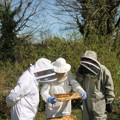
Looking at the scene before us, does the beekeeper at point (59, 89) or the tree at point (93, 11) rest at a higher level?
the tree at point (93, 11)

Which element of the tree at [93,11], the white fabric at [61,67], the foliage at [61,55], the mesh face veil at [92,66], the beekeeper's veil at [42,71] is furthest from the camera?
the tree at [93,11]

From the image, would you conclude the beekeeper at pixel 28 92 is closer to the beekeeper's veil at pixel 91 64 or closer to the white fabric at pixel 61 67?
the white fabric at pixel 61 67

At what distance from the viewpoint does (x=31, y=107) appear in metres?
4.60

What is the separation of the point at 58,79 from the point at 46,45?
5.37 m

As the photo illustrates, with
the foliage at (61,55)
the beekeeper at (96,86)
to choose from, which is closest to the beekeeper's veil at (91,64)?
the beekeeper at (96,86)

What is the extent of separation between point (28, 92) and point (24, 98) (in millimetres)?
119

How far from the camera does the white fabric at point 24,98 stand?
4418mm

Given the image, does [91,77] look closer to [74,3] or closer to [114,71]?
[114,71]

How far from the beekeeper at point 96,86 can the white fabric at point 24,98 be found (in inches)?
55.7

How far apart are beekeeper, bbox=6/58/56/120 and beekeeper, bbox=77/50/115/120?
1.20 m

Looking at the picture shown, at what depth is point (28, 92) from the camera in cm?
448

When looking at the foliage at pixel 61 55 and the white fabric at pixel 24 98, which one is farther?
the foliage at pixel 61 55

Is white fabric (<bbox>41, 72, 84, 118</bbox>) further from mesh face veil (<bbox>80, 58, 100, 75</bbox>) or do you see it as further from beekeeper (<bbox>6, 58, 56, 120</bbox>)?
beekeeper (<bbox>6, 58, 56, 120</bbox>)

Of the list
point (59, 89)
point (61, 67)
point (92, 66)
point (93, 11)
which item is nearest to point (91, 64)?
point (92, 66)
